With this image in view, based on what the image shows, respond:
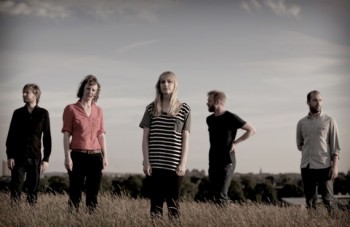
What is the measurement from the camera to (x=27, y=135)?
817 cm

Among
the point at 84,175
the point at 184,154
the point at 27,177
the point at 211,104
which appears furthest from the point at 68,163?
the point at 211,104

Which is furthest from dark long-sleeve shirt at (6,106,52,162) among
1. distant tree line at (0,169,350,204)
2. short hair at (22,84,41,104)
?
distant tree line at (0,169,350,204)

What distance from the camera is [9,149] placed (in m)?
8.19

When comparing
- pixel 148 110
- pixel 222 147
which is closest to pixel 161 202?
pixel 148 110

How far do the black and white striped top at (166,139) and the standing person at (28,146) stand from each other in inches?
109

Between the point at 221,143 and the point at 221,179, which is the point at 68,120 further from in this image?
the point at 221,179

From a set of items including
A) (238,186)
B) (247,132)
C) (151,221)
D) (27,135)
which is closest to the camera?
(151,221)

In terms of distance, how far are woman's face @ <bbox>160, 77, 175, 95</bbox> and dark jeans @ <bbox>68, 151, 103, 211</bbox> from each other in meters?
1.66

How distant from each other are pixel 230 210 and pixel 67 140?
272 centimetres

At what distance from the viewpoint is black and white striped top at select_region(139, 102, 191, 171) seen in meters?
6.02

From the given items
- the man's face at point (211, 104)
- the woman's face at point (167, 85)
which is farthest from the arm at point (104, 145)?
the man's face at point (211, 104)

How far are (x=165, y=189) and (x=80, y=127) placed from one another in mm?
1710

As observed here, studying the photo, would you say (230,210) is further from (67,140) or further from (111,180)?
(111,180)

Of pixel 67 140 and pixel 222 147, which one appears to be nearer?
pixel 67 140
